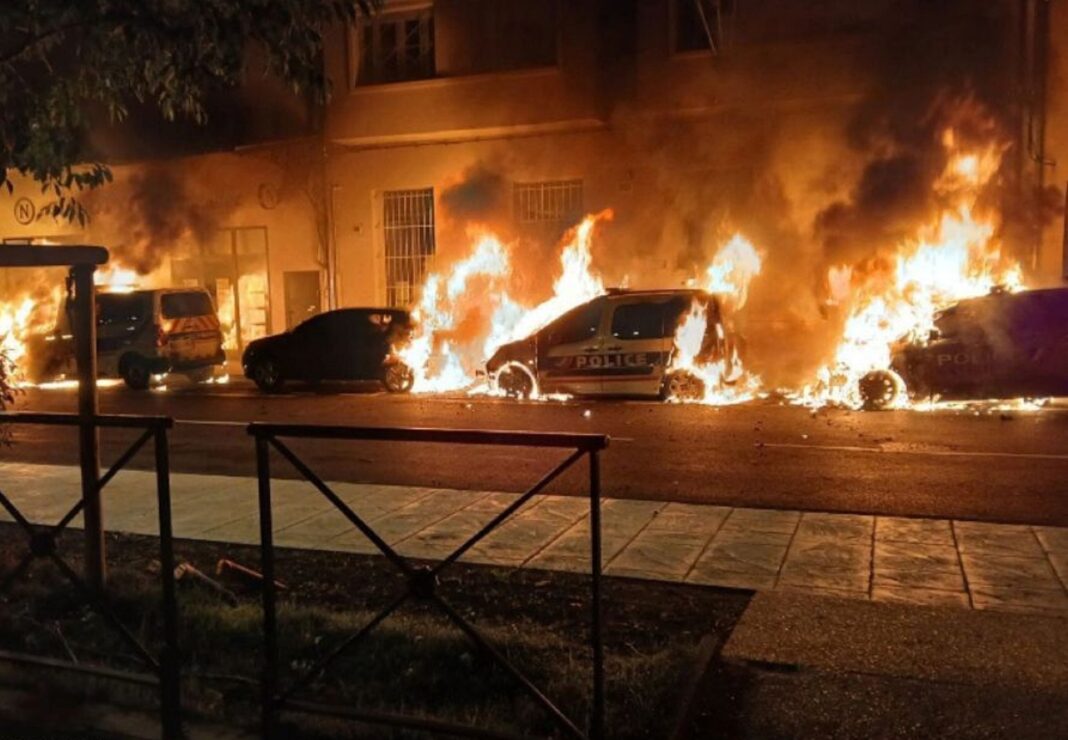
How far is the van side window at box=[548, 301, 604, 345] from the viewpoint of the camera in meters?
14.4

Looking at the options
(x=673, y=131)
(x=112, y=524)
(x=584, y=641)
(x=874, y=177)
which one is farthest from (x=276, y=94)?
(x=584, y=641)

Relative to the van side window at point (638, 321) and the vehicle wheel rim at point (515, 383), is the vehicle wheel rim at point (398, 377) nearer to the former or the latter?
the vehicle wheel rim at point (515, 383)

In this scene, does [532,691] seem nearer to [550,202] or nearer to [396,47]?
[550,202]

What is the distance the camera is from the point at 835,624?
4965mm

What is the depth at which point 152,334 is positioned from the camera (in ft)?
57.7

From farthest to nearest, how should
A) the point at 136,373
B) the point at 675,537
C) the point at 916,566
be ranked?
the point at 136,373 < the point at 675,537 < the point at 916,566

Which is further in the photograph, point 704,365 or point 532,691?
point 704,365

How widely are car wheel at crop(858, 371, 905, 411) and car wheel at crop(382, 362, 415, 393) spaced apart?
7.35 metres

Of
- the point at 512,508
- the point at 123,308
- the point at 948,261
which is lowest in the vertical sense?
the point at 512,508

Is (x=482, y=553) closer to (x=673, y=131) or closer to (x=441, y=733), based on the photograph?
(x=441, y=733)

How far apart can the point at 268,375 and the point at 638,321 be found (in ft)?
22.8

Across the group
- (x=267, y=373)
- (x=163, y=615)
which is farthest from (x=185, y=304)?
(x=163, y=615)

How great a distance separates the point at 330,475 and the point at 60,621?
428 cm

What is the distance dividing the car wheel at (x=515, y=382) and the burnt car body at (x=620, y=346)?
2.8 inches
